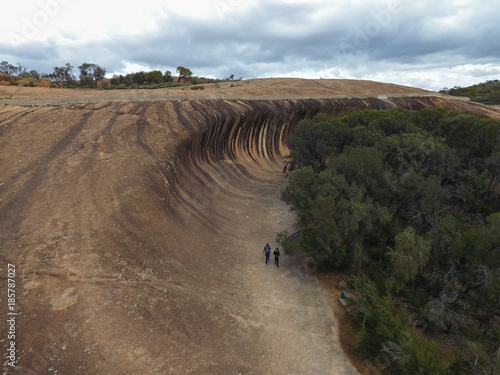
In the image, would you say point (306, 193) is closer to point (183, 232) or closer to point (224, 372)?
point (183, 232)

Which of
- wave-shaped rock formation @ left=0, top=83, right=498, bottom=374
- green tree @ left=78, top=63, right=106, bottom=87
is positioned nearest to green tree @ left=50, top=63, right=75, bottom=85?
green tree @ left=78, top=63, right=106, bottom=87

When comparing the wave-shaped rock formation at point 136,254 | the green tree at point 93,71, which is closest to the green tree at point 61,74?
the green tree at point 93,71

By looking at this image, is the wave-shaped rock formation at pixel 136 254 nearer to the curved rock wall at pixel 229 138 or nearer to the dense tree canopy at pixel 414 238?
the curved rock wall at pixel 229 138

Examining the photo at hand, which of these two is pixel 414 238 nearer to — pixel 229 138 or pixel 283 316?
pixel 283 316

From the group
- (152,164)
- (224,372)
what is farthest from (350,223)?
(152,164)

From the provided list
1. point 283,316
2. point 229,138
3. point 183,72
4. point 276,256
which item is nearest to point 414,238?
point 283,316
